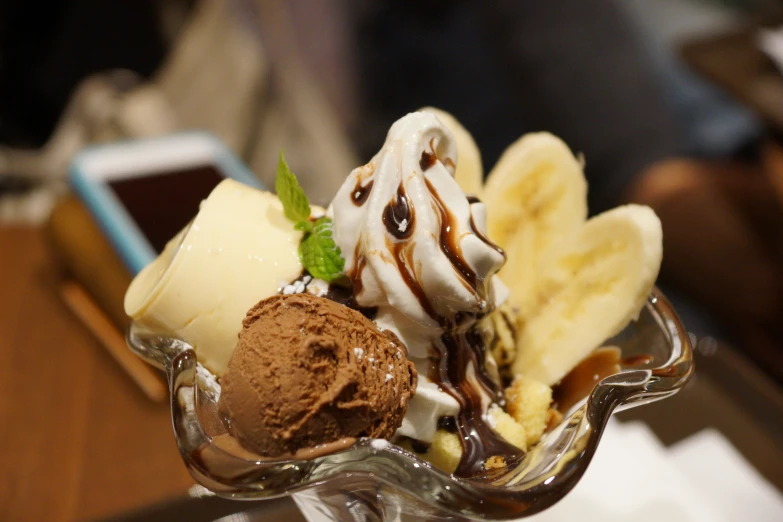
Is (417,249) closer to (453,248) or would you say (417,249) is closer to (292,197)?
(453,248)

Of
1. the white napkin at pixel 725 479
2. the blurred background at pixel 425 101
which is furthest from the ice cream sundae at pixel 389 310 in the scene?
the blurred background at pixel 425 101

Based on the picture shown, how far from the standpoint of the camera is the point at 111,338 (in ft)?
4.61

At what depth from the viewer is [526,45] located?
2641 mm

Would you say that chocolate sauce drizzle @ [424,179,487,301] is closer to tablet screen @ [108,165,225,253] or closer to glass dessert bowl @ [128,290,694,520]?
glass dessert bowl @ [128,290,694,520]

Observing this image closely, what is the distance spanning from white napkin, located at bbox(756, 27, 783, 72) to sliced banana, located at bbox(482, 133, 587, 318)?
164cm

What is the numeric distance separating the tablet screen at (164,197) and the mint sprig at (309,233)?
67 centimetres

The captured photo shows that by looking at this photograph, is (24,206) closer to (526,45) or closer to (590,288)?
(526,45)

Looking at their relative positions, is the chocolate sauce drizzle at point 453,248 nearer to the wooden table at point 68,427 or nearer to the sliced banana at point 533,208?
the sliced banana at point 533,208

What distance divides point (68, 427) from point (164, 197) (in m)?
0.54

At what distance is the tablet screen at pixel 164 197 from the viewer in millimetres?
1428

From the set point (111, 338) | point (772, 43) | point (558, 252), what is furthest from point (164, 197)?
point (772, 43)

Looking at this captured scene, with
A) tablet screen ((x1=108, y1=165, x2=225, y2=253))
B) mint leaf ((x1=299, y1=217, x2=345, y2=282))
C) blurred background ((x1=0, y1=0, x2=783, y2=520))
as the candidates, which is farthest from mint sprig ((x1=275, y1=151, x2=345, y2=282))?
blurred background ((x1=0, y1=0, x2=783, y2=520))

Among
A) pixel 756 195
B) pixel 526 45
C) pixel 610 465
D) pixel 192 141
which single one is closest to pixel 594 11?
pixel 526 45

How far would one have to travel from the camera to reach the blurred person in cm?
236
